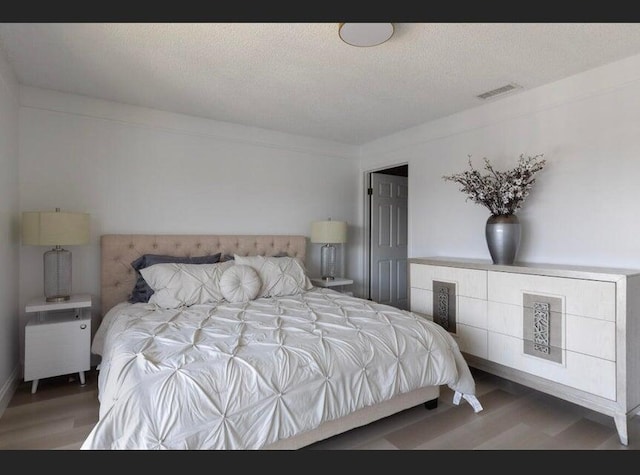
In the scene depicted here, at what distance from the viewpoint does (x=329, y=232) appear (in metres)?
3.87

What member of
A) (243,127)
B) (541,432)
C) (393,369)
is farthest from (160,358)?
(243,127)

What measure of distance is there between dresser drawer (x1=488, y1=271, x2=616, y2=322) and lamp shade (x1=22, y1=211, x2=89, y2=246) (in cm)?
316

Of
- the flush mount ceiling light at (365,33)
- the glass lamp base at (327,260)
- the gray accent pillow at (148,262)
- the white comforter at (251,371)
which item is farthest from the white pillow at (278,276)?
the flush mount ceiling light at (365,33)

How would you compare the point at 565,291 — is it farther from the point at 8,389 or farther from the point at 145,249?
the point at 8,389

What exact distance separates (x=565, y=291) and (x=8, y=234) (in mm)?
3771

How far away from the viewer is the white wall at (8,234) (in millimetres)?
2242

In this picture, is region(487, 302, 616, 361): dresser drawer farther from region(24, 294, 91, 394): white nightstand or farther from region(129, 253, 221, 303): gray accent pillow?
region(24, 294, 91, 394): white nightstand

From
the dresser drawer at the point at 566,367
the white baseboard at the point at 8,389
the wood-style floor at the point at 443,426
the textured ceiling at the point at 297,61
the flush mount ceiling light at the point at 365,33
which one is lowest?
the wood-style floor at the point at 443,426

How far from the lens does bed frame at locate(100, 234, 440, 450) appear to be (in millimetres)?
1792

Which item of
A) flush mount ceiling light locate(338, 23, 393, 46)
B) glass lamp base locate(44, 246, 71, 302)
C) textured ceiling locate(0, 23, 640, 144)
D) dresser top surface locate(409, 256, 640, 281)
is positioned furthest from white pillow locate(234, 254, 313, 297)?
flush mount ceiling light locate(338, 23, 393, 46)

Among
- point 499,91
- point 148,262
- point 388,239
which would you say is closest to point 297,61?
point 499,91

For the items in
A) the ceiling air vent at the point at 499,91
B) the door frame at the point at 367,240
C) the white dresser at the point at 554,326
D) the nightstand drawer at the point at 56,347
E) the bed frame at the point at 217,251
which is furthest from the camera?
the door frame at the point at 367,240

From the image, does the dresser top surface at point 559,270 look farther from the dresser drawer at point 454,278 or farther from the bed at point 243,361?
the bed at point 243,361

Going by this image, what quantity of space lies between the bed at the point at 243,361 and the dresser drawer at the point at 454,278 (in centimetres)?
60
